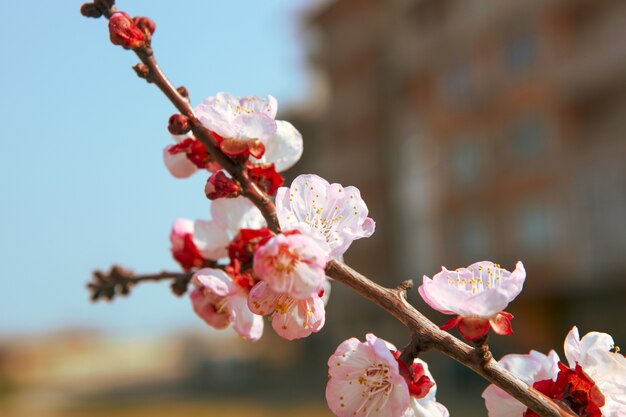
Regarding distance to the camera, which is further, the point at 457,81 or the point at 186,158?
the point at 457,81

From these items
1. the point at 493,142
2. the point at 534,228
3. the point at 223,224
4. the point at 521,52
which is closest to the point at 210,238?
the point at 223,224

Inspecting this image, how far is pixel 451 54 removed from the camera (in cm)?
1606

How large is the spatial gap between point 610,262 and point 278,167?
12.4 meters

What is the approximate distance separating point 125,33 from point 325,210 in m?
0.20

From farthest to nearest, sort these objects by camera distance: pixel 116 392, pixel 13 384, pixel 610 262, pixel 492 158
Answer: pixel 116 392 < pixel 13 384 < pixel 492 158 < pixel 610 262

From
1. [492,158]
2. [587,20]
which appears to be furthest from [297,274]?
[492,158]

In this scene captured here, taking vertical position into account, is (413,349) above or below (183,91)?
below

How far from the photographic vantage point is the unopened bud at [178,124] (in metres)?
0.61

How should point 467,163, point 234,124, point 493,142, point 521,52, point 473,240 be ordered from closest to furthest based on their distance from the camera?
1. point 234,124
2. point 521,52
3. point 493,142
4. point 473,240
5. point 467,163

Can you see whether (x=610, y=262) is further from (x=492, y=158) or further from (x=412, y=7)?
(x=412, y=7)

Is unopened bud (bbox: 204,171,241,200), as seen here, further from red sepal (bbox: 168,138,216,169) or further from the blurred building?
the blurred building

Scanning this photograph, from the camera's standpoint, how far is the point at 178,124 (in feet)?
2.02

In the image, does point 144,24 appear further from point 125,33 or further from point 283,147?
point 283,147

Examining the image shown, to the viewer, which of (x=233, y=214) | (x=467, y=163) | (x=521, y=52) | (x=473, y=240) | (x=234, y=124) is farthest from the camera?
(x=467, y=163)
